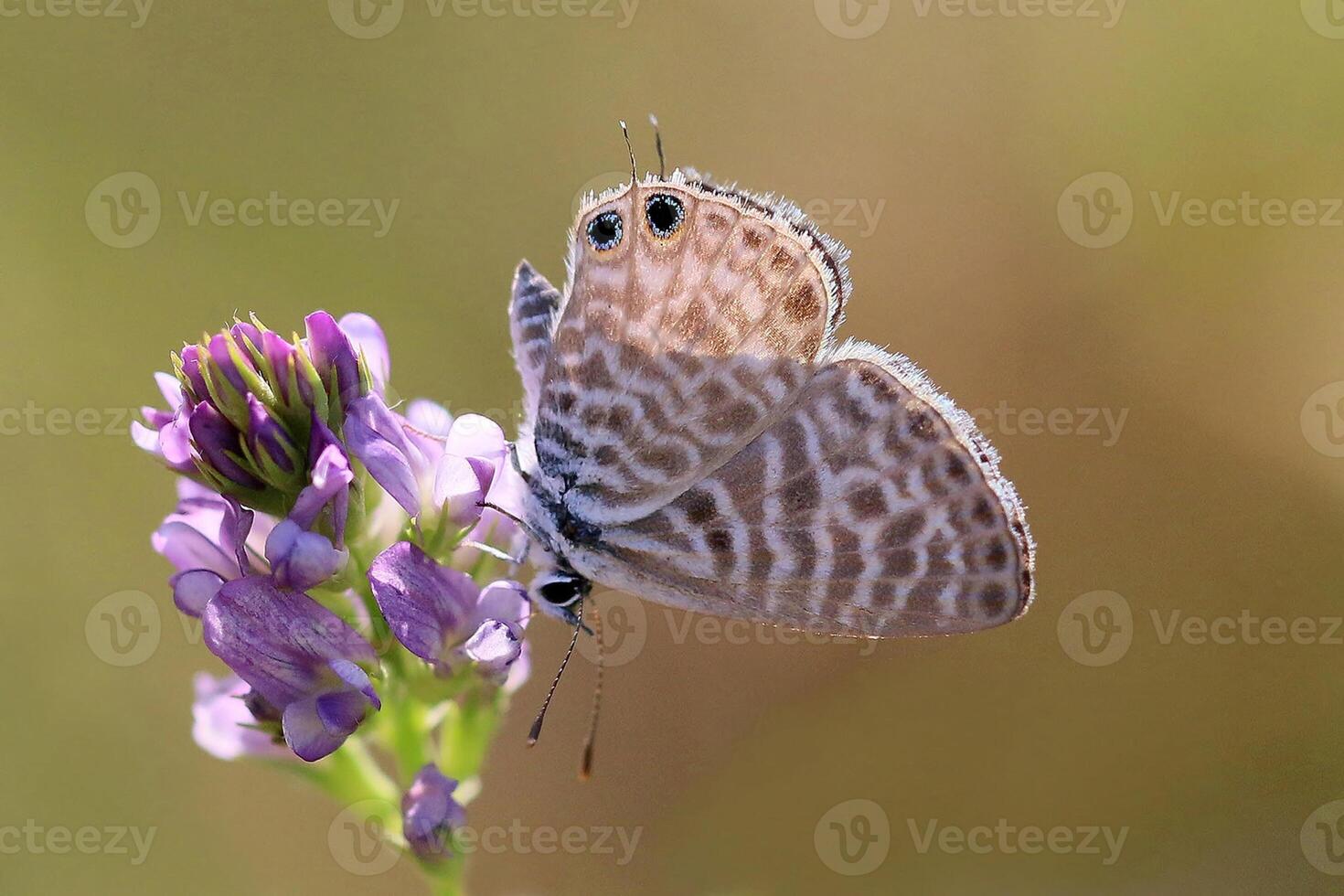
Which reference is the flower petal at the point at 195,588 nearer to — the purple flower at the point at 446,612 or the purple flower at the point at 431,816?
the purple flower at the point at 446,612

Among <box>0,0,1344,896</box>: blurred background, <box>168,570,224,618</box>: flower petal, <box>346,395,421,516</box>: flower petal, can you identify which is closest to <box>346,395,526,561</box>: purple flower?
<box>346,395,421,516</box>: flower petal

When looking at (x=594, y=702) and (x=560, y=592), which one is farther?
(x=594, y=702)

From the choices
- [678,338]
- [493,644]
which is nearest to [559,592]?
[493,644]

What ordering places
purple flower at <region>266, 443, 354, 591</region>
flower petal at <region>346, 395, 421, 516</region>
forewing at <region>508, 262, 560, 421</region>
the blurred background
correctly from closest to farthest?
purple flower at <region>266, 443, 354, 591</region>
flower petal at <region>346, 395, 421, 516</region>
forewing at <region>508, 262, 560, 421</region>
the blurred background

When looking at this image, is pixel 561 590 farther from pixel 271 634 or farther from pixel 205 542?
pixel 205 542

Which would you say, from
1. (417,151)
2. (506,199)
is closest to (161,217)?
(417,151)

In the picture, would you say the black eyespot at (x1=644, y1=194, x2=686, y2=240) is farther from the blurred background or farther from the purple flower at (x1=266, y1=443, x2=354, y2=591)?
the blurred background

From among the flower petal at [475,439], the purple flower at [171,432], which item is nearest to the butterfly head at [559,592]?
the flower petal at [475,439]
